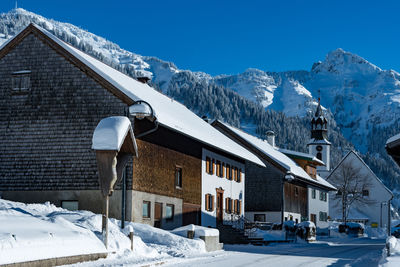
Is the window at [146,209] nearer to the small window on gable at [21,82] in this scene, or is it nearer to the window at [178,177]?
the window at [178,177]

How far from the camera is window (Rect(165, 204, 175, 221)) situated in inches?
1271

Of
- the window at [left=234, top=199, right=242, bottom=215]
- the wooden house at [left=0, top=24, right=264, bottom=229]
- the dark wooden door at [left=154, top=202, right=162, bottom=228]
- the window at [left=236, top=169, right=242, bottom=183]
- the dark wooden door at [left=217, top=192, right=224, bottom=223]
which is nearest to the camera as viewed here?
the wooden house at [left=0, top=24, right=264, bottom=229]

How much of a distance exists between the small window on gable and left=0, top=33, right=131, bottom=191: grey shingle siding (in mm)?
207

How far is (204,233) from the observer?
2373 centimetres

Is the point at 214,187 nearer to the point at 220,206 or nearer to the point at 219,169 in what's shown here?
the point at 219,169

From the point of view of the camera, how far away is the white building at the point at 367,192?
297 ft

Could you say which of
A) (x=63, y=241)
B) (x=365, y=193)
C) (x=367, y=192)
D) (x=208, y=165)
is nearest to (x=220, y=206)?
(x=208, y=165)

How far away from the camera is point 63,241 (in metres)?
14.3

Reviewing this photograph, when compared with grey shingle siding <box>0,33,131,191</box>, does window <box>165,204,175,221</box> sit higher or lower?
lower

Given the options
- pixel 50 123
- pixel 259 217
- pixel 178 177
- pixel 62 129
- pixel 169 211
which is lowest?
pixel 259 217

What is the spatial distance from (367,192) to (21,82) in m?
71.0

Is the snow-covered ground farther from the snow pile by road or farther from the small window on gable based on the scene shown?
the small window on gable

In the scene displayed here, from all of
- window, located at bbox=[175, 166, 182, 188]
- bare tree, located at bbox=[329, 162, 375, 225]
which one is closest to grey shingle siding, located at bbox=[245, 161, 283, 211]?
window, located at bbox=[175, 166, 182, 188]

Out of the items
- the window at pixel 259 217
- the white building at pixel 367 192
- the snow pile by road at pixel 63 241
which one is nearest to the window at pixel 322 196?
the window at pixel 259 217
